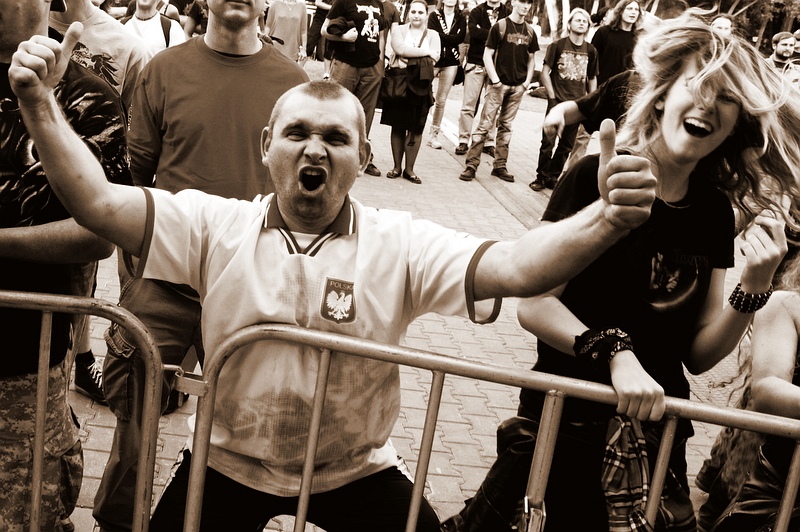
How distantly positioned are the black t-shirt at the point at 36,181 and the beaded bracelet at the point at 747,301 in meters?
1.85

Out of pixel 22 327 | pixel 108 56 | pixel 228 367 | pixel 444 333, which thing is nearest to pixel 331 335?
pixel 228 367

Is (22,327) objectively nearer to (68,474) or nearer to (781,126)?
(68,474)

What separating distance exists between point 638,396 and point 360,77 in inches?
331

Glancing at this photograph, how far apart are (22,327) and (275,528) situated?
153cm

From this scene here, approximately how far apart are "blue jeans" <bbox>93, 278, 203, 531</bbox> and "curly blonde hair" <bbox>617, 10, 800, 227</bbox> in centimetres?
172

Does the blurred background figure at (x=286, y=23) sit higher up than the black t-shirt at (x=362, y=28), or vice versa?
the black t-shirt at (x=362, y=28)

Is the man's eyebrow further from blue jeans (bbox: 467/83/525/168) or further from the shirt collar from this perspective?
blue jeans (bbox: 467/83/525/168)

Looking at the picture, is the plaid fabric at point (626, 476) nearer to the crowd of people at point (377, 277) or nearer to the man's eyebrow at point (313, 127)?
the crowd of people at point (377, 277)

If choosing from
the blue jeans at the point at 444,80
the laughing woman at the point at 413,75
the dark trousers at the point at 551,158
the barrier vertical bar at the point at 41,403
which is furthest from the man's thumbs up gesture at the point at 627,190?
the blue jeans at the point at 444,80

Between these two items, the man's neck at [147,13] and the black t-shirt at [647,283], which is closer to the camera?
the black t-shirt at [647,283]

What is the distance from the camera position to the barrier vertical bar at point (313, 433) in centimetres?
232

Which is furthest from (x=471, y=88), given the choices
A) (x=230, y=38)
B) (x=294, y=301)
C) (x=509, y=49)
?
(x=294, y=301)

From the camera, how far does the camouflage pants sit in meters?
2.73

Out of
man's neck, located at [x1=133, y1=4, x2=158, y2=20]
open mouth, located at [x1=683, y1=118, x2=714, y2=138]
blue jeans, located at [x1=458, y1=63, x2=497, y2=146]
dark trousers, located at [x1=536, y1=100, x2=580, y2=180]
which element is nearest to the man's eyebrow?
open mouth, located at [x1=683, y1=118, x2=714, y2=138]
